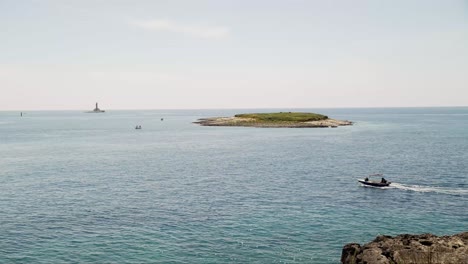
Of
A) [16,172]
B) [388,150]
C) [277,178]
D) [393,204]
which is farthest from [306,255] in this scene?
[388,150]

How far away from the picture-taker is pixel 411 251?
30031 mm

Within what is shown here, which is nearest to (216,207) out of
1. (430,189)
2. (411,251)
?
(411,251)

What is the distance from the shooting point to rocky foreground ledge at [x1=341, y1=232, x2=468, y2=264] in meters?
29.2

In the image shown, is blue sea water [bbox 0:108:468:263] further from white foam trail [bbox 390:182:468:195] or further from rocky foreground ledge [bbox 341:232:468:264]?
rocky foreground ledge [bbox 341:232:468:264]

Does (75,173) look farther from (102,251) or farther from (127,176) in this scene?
(102,251)

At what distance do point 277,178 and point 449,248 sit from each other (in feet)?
144

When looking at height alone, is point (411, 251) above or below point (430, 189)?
above

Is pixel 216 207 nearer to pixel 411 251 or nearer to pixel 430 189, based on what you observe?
pixel 411 251

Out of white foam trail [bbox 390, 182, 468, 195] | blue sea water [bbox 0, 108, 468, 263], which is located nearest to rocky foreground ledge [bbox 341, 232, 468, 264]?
blue sea water [bbox 0, 108, 468, 263]

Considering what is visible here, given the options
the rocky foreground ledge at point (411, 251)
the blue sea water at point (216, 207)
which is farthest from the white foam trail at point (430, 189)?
the rocky foreground ledge at point (411, 251)

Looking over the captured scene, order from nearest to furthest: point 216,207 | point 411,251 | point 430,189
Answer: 1. point 411,251
2. point 216,207
3. point 430,189

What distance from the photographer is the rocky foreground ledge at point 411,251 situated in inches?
1150

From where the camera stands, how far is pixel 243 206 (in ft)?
174

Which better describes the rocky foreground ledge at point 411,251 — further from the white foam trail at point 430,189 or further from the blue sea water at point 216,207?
the white foam trail at point 430,189
